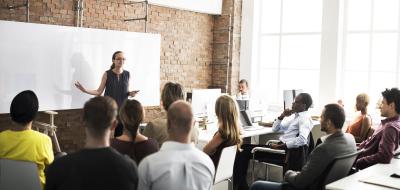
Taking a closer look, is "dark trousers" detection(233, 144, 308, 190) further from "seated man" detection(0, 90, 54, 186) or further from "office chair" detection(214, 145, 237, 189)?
"seated man" detection(0, 90, 54, 186)

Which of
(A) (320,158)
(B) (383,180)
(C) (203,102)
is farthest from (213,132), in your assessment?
(B) (383,180)

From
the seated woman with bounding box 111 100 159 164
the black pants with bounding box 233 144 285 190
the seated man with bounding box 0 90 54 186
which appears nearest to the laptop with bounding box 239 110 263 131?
the black pants with bounding box 233 144 285 190

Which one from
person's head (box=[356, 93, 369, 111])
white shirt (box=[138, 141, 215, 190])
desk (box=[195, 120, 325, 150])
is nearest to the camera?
white shirt (box=[138, 141, 215, 190])

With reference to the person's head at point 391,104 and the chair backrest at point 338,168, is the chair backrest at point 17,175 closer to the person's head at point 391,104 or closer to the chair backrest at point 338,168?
the chair backrest at point 338,168

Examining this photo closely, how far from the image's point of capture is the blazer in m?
3.32

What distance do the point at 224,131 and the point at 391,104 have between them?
1573 mm

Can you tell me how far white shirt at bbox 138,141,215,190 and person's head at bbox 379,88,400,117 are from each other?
244cm

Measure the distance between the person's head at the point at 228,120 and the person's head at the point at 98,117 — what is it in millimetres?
1915

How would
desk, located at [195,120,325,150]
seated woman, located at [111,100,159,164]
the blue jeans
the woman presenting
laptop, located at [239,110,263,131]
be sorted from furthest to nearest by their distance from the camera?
laptop, located at [239,110,263,131], the woman presenting, desk, located at [195,120,325,150], the blue jeans, seated woman, located at [111,100,159,164]

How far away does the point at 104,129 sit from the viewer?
2068 millimetres

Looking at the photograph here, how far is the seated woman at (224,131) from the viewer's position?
154 inches

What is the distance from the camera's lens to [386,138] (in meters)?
3.92

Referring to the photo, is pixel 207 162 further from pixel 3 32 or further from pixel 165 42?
pixel 165 42

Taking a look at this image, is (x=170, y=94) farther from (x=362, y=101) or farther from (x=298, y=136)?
(x=362, y=101)
